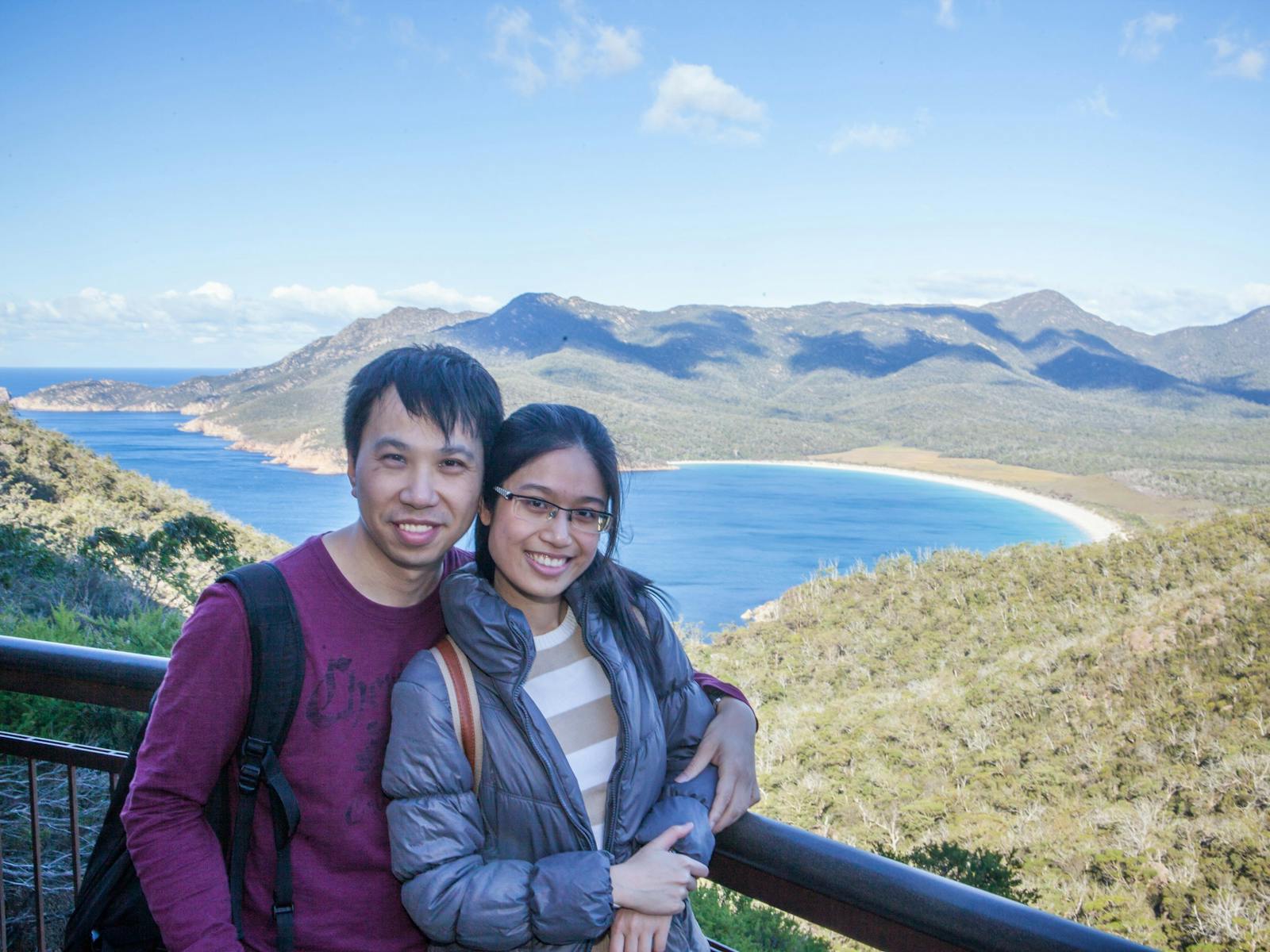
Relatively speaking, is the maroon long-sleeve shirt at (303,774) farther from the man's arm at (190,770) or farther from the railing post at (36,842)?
the railing post at (36,842)

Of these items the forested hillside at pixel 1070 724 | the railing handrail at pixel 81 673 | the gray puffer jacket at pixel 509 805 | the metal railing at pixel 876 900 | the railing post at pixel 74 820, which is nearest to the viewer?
the metal railing at pixel 876 900

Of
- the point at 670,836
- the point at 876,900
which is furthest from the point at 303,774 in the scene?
the point at 876,900

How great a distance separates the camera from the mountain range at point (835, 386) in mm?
47188

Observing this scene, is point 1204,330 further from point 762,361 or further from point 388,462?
point 388,462

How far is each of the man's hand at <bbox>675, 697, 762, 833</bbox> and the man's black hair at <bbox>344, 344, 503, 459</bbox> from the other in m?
0.51

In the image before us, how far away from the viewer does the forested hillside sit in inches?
408

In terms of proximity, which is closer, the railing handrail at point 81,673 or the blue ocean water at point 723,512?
the railing handrail at point 81,673

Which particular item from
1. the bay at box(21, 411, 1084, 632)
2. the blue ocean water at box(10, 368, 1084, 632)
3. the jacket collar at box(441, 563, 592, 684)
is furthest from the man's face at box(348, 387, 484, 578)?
the blue ocean water at box(10, 368, 1084, 632)

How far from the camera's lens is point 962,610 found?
25203 mm

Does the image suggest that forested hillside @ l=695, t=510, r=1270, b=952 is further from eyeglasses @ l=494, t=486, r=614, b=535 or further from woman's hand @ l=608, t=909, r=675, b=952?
eyeglasses @ l=494, t=486, r=614, b=535

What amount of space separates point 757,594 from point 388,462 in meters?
44.1

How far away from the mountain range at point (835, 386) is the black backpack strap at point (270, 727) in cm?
3527

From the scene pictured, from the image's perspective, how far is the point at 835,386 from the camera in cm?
9806

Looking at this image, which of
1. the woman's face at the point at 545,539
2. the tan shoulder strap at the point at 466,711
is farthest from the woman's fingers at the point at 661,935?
the woman's face at the point at 545,539
